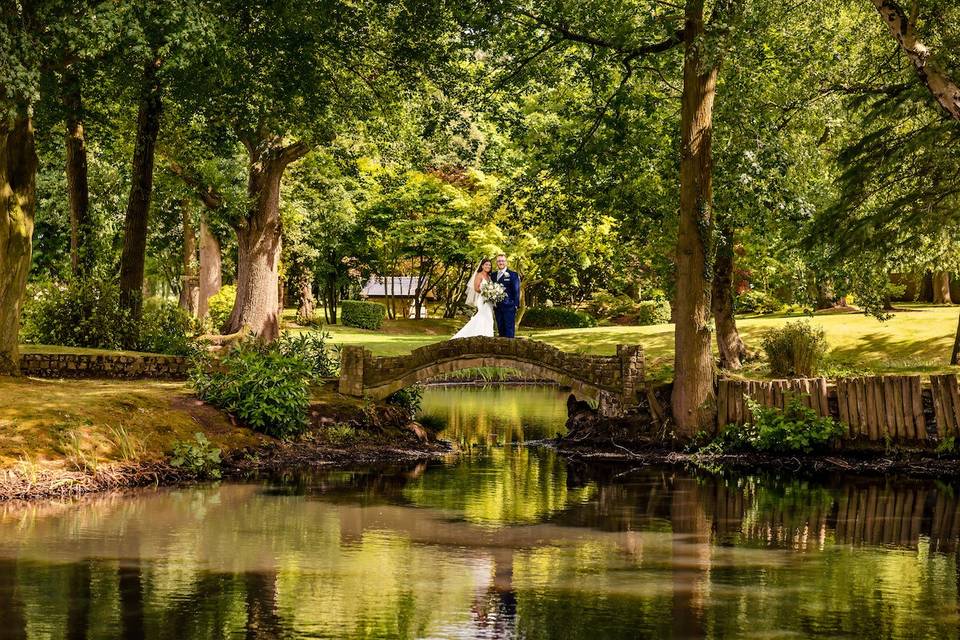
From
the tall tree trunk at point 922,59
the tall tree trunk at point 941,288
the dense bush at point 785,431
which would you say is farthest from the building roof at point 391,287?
the tall tree trunk at point 922,59

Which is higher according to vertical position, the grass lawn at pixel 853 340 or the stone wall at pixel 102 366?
the grass lawn at pixel 853 340

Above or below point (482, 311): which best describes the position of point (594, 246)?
above

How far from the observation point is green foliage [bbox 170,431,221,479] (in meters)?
19.0

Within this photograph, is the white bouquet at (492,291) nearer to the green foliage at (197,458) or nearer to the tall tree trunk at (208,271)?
the green foliage at (197,458)

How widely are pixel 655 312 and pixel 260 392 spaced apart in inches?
1225

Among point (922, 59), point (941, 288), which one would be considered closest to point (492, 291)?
point (922, 59)

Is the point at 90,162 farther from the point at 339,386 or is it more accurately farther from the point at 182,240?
the point at 339,386

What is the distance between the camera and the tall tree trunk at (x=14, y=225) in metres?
19.9

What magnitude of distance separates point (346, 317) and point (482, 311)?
29.8 m

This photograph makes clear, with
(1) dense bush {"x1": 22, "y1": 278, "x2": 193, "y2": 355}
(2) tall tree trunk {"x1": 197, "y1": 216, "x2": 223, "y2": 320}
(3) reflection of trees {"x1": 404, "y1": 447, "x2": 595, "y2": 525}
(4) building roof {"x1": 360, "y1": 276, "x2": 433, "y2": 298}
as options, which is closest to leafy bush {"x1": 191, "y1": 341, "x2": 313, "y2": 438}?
(3) reflection of trees {"x1": 404, "y1": 447, "x2": 595, "y2": 525}

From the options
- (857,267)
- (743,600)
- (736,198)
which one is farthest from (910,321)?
(743,600)

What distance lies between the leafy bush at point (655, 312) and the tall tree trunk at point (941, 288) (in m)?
11.0

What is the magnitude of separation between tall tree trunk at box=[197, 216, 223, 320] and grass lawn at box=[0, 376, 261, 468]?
69.5 ft

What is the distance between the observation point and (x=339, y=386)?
23.9m
